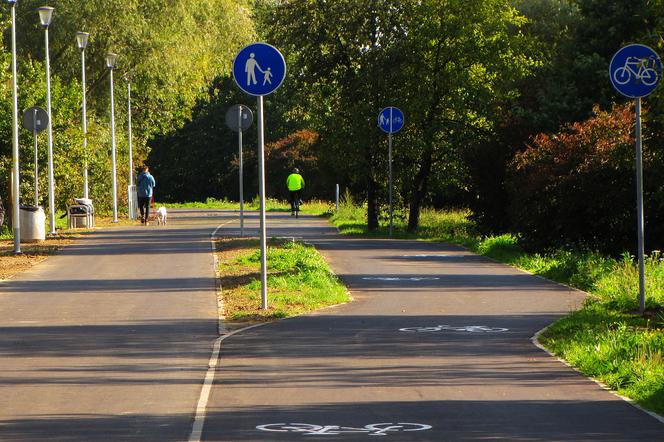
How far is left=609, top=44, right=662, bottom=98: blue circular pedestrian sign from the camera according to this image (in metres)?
15.4

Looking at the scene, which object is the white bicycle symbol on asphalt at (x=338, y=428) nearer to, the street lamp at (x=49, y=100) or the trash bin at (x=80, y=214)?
the street lamp at (x=49, y=100)

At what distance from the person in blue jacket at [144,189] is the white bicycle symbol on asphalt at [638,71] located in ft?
93.8

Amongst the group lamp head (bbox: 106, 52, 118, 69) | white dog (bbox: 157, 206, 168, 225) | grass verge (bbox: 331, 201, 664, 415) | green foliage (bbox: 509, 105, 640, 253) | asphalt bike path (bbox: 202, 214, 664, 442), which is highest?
lamp head (bbox: 106, 52, 118, 69)

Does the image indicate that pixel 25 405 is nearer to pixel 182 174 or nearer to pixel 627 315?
pixel 627 315

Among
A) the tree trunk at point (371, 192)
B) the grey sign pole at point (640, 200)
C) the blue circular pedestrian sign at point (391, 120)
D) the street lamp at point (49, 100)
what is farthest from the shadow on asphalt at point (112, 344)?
the tree trunk at point (371, 192)

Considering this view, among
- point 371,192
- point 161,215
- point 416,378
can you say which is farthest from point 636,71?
point 161,215

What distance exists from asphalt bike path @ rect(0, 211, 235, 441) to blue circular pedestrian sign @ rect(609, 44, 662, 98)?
222 inches

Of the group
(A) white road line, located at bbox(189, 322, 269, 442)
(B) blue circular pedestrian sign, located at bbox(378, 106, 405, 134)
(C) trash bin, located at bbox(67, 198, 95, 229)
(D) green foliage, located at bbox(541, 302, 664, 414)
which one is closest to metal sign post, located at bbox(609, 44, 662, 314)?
(D) green foliage, located at bbox(541, 302, 664, 414)

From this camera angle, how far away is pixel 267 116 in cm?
8150

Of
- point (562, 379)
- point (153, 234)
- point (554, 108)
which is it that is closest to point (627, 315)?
point (562, 379)

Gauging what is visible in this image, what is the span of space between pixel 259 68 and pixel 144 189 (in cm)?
2719

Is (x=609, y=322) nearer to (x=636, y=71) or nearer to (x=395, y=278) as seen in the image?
(x=636, y=71)

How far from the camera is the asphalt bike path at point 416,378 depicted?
9367mm

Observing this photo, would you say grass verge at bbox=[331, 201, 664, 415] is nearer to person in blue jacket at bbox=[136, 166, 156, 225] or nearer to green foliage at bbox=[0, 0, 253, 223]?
person in blue jacket at bbox=[136, 166, 156, 225]
